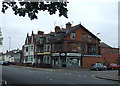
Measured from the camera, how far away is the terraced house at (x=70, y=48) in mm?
54000

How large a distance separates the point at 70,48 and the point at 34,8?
43837 mm

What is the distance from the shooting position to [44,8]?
10.7 m

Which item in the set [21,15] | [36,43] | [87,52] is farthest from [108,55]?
[21,15]

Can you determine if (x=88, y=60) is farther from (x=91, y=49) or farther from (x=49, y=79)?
(x=49, y=79)

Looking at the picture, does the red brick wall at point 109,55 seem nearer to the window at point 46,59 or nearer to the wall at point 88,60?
the wall at point 88,60

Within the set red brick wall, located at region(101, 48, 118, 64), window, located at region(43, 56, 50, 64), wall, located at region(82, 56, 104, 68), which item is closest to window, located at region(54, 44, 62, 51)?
window, located at region(43, 56, 50, 64)

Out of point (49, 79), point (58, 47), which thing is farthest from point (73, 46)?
point (49, 79)

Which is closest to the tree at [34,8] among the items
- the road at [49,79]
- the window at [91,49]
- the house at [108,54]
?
the road at [49,79]

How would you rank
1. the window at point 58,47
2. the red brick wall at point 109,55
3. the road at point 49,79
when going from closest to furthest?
the road at point 49,79, the window at point 58,47, the red brick wall at point 109,55

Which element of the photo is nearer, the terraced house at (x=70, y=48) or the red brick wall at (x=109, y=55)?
the terraced house at (x=70, y=48)

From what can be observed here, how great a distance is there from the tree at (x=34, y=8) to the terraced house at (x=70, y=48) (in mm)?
41955

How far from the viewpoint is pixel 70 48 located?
178 feet

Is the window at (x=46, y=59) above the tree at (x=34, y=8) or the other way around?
the other way around

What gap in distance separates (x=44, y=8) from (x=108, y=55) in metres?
57.3
